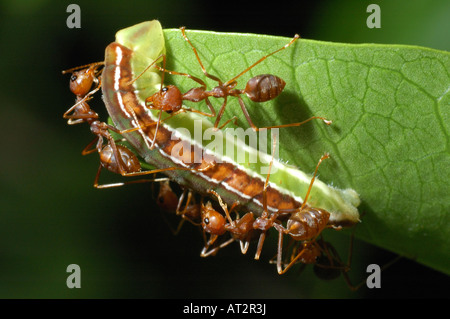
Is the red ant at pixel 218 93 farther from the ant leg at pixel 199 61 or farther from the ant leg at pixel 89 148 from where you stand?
the ant leg at pixel 89 148

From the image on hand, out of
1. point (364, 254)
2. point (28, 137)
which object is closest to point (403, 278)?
point (364, 254)

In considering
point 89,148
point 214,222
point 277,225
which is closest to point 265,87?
point 277,225

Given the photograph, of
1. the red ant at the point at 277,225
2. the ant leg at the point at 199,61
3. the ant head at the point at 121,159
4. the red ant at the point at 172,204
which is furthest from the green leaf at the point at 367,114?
the red ant at the point at 172,204

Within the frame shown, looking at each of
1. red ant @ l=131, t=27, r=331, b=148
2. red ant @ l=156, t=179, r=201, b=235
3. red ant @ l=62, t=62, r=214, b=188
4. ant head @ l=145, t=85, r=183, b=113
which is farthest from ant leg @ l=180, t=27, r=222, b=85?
red ant @ l=156, t=179, r=201, b=235

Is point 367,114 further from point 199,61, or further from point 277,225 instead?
point 277,225

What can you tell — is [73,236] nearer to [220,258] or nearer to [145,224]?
[145,224]
